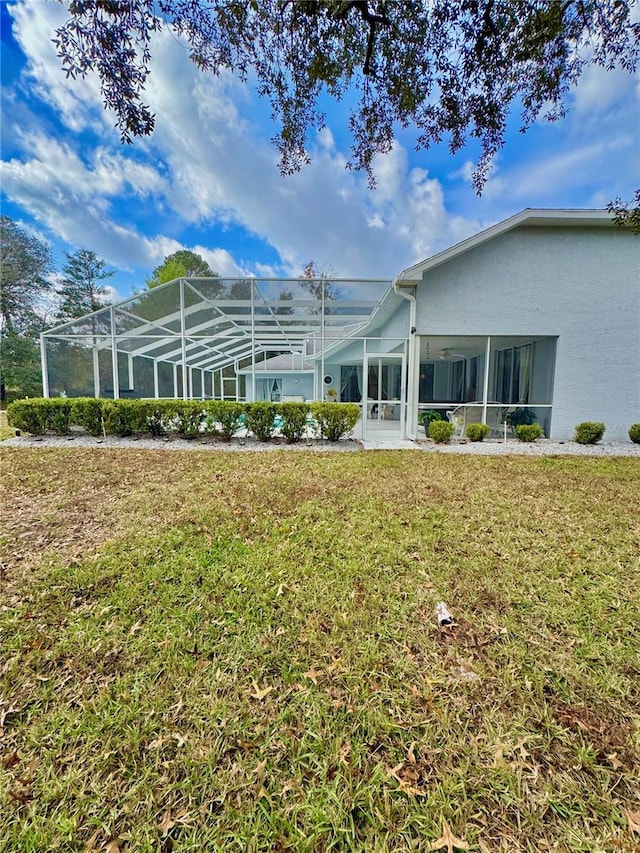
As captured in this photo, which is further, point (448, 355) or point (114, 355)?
point (448, 355)

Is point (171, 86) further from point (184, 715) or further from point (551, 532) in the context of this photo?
point (551, 532)

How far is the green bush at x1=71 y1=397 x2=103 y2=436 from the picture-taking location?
9.29 meters

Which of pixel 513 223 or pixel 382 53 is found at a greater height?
pixel 382 53

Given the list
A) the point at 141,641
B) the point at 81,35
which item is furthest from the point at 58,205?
the point at 141,641

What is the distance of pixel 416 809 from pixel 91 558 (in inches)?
129

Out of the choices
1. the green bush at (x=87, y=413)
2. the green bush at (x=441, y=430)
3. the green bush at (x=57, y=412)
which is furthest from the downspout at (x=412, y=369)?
the green bush at (x=57, y=412)

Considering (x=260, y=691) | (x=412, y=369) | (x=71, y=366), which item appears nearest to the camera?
(x=260, y=691)

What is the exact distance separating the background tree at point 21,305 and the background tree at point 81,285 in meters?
3.05

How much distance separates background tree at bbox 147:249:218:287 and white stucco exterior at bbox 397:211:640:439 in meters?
35.0

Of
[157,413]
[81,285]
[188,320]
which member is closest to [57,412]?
[157,413]

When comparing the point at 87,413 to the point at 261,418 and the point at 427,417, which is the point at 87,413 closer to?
the point at 261,418

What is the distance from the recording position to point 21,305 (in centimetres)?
2911

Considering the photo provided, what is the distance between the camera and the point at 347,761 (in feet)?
5.49

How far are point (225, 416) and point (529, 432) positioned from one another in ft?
27.5
